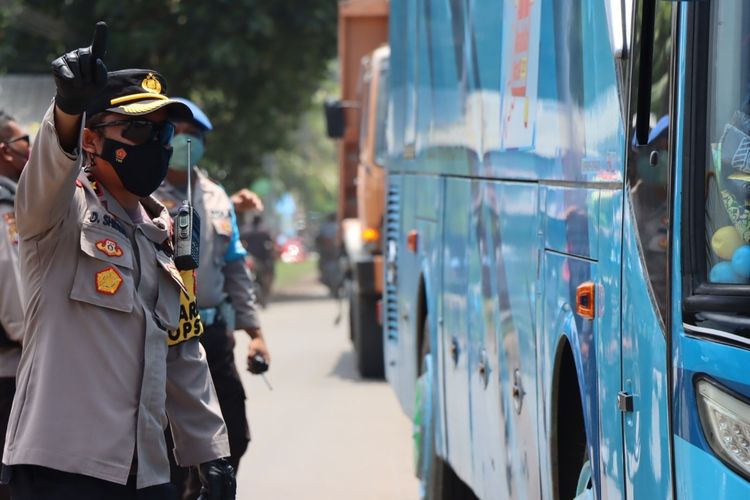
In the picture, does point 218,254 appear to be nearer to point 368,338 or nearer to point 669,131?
point 669,131

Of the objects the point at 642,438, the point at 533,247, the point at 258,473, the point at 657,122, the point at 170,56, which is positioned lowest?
the point at 258,473

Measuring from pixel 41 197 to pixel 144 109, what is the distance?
1.87 ft

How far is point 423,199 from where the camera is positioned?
8.11 metres

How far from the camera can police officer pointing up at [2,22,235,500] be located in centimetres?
390

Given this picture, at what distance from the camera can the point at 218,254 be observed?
6582mm

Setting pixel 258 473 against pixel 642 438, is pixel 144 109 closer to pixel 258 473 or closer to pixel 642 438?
pixel 642 438

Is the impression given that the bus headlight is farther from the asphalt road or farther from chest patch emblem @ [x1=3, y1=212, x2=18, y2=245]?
the asphalt road

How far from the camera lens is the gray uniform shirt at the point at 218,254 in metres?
6.52

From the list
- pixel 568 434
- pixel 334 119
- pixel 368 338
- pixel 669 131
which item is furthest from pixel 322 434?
pixel 669 131

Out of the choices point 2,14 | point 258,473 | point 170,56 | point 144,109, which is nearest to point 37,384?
point 144,109

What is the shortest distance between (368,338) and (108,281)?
35.1 feet

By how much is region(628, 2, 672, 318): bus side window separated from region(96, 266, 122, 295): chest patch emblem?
1.33m

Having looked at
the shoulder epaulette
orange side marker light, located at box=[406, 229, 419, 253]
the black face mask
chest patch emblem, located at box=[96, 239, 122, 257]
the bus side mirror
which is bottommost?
orange side marker light, located at box=[406, 229, 419, 253]

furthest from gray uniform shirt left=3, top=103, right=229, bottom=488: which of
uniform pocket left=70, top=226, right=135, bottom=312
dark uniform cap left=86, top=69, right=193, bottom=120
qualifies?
dark uniform cap left=86, top=69, right=193, bottom=120
